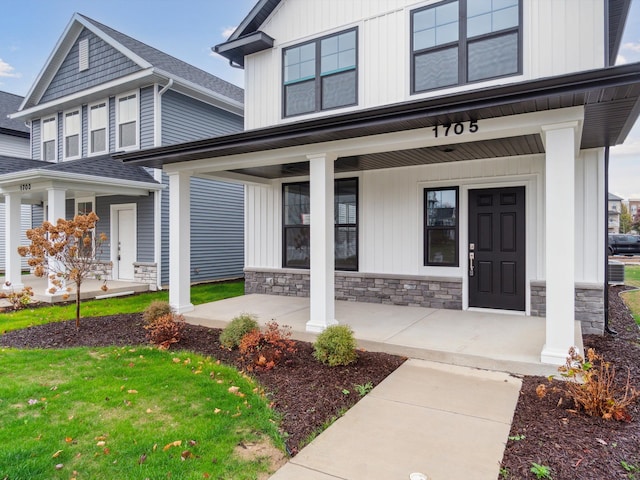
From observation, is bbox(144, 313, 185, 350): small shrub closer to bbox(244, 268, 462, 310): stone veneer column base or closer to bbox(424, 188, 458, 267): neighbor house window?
bbox(244, 268, 462, 310): stone veneer column base

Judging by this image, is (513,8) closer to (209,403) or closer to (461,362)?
(461,362)

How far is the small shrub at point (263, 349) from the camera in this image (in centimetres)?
466

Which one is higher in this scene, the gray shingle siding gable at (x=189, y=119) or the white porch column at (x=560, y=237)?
the gray shingle siding gable at (x=189, y=119)

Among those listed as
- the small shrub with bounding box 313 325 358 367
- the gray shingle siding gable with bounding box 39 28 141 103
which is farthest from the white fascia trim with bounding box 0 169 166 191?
the small shrub with bounding box 313 325 358 367

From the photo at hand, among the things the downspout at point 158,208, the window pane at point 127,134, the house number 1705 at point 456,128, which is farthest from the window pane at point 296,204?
the window pane at point 127,134

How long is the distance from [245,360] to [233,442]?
1.87m

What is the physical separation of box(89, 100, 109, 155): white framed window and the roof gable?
2.38 ft

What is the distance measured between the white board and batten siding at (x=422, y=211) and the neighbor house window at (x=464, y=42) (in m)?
1.43

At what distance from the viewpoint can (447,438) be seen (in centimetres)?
309

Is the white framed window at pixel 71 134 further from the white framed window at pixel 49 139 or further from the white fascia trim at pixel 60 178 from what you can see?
the white fascia trim at pixel 60 178

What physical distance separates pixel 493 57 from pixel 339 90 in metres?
2.75

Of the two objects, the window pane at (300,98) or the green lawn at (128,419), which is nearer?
the green lawn at (128,419)

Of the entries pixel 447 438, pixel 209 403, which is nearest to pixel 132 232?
pixel 209 403

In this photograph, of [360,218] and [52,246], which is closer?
[52,246]
